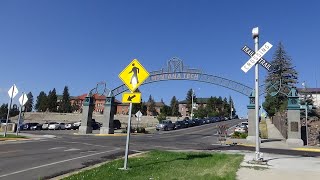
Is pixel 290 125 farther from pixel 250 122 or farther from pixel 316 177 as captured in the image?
pixel 316 177

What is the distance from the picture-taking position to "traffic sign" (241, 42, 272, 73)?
13.4 metres

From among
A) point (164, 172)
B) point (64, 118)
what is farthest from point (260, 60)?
point (64, 118)

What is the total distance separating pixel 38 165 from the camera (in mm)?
11688

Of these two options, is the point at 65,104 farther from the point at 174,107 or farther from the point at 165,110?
the point at 165,110

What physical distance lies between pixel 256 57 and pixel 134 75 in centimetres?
505

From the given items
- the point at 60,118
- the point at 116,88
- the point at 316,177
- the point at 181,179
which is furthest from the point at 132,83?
the point at 60,118

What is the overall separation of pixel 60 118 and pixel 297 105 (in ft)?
284

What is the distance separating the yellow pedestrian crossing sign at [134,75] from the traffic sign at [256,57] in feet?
13.5

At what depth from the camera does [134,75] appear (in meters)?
11.8

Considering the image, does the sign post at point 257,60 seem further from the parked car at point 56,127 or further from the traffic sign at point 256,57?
the parked car at point 56,127

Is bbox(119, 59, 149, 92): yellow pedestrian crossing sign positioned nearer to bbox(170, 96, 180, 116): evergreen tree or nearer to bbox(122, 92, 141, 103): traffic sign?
bbox(122, 92, 141, 103): traffic sign

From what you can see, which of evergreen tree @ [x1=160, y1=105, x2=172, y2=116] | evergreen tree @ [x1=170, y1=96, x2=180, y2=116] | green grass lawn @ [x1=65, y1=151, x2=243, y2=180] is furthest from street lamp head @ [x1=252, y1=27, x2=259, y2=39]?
evergreen tree @ [x1=170, y1=96, x2=180, y2=116]

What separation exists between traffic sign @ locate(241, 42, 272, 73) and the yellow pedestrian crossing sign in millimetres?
4124

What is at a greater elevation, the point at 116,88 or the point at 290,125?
the point at 116,88
